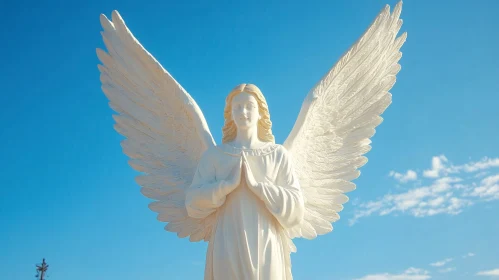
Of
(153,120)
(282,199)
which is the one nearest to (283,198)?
(282,199)

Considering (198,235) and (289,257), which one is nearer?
(289,257)

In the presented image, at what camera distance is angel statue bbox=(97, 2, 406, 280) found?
259 inches

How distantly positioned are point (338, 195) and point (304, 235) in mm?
799

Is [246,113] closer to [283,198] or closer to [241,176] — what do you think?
[241,176]

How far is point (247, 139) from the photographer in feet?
21.9

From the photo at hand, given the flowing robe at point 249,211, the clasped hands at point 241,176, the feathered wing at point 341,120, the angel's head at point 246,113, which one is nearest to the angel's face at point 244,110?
the angel's head at point 246,113

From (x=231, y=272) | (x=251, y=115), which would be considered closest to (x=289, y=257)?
(x=231, y=272)

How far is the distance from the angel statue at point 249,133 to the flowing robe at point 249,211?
2cm

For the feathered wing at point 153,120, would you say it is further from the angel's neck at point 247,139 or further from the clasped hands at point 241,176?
the clasped hands at point 241,176

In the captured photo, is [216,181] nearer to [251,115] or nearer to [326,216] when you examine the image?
[251,115]

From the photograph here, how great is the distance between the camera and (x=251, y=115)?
21.8 feet

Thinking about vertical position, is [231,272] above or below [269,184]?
below

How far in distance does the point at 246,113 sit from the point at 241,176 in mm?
857

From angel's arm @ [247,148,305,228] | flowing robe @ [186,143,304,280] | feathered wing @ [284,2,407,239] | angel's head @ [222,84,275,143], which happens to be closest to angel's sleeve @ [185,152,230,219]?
flowing robe @ [186,143,304,280]
